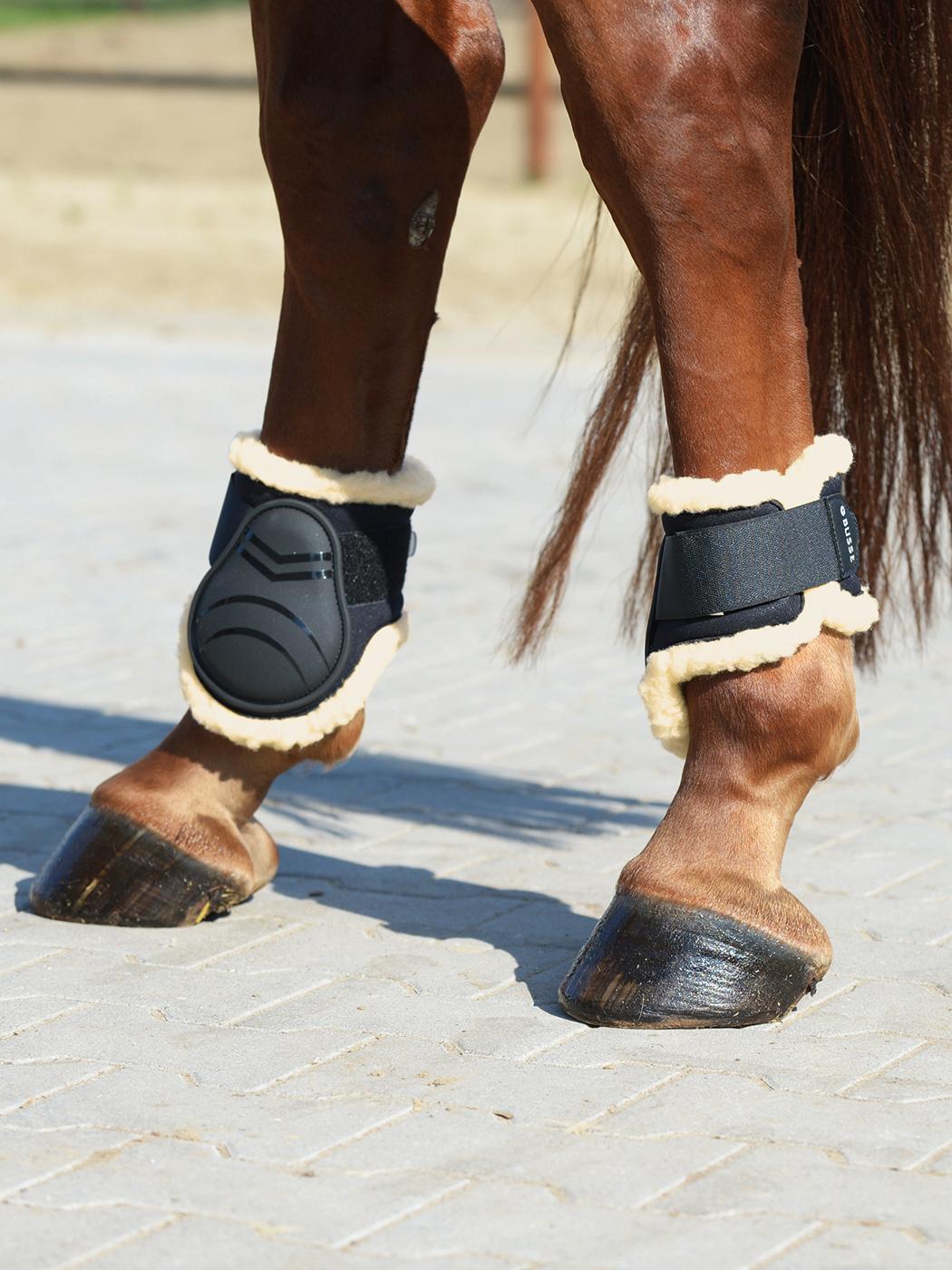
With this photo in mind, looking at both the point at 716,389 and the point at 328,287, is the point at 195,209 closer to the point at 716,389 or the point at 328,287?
the point at 328,287

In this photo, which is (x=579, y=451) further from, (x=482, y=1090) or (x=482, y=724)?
(x=482, y=724)

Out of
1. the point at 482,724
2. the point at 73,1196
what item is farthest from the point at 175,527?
the point at 73,1196

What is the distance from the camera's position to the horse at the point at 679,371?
1955 mm

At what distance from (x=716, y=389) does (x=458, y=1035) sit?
0.69m

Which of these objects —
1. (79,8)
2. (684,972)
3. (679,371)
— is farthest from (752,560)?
(79,8)

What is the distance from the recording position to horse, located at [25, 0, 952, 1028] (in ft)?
6.41

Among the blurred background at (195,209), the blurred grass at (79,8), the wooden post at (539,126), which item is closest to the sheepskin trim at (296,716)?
the blurred background at (195,209)

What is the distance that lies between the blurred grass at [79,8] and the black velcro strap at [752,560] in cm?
3077

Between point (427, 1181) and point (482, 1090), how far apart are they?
0.21 m

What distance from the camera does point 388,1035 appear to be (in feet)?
6.65

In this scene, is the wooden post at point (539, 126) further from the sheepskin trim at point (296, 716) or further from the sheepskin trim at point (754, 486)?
the sheepskin trim at point (754, 486)

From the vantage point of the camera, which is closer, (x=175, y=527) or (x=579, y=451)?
(x=579, y=451)

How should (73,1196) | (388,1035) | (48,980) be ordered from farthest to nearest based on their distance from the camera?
(48,980)
(388,1035)
(73,1196)

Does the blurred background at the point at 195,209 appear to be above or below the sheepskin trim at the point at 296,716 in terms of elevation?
above
